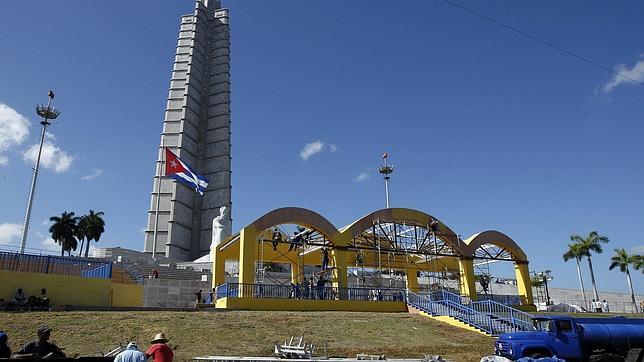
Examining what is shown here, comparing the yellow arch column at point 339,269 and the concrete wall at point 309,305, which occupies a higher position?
the yellow arch column at point 339,269

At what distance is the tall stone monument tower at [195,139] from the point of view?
7094 centimetres

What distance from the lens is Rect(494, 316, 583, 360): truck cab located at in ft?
48.5

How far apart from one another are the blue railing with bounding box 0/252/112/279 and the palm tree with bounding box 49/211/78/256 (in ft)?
169

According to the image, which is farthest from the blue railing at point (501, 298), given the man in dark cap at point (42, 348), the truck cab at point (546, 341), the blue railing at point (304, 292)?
the man in dark cap at point (42, 348)

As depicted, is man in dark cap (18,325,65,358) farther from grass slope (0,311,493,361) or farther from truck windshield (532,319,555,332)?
truck windshield (532,319,555,332)

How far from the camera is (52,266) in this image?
23297mm

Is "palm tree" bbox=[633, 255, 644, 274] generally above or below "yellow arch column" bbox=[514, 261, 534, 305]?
above

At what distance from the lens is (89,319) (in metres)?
17.9

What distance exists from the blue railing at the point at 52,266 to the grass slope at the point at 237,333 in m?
5.24

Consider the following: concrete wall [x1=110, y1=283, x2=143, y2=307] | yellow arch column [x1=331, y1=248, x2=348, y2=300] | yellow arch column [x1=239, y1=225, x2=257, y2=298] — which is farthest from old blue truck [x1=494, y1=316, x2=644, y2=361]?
concrete wall [x1=110, y1=283, x2=143, y2=307]

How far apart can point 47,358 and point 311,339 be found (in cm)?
1100

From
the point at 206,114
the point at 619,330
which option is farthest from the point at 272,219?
the point at 206,114

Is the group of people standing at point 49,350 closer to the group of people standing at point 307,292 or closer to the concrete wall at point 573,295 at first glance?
the group of people standing at point 307,292

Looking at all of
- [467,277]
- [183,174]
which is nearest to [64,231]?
[183,174]
